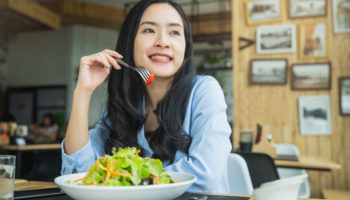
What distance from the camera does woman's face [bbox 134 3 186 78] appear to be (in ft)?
4.19

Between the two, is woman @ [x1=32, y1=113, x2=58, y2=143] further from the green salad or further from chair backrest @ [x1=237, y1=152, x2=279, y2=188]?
the green salad

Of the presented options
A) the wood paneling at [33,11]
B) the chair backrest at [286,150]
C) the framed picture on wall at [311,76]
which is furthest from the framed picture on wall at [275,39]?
the wood paneling at [33,11]

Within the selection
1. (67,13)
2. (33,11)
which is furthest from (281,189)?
(67,13)

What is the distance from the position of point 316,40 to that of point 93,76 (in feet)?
10.4

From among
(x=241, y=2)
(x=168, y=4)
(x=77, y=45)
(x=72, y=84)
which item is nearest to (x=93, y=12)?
(x=77, y=45)

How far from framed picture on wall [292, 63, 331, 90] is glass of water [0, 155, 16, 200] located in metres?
3.46

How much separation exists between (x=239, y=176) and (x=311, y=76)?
2.43m

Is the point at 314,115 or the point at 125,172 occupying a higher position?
the point at 314,115

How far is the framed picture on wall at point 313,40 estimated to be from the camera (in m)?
3.63

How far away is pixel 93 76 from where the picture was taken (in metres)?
1.18

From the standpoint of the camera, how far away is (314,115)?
3.61 metres

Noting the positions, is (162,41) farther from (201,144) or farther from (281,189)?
(281,189)

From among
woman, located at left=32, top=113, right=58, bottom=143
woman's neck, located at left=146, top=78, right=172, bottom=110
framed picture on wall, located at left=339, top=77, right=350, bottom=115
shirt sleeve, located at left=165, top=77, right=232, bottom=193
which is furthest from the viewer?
woman, located at left=32, top=113, right=58, bottom=143

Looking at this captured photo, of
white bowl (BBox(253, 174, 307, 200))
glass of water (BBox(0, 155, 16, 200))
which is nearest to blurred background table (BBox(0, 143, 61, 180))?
glass of water (BBox(0, 155, 16, 200))
